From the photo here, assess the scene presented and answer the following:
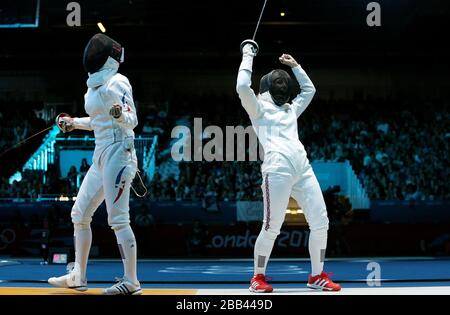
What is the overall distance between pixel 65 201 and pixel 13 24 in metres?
5.18

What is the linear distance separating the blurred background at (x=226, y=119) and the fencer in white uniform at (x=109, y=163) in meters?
5.38

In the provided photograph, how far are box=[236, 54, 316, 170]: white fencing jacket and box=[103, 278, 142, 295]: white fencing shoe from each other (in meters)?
1.61

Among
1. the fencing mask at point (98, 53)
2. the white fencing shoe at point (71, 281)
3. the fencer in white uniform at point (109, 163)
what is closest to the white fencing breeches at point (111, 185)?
the fencer in white uniform at point (109, 163)

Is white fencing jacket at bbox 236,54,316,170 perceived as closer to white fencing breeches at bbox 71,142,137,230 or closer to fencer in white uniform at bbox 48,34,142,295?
fencer in white uniform at bbox 48,34,142,295

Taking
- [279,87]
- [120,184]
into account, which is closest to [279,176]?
[279,87]

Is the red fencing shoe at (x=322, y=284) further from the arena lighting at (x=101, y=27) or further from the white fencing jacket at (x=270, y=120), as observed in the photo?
the arena lighting at (x=101, y=27)

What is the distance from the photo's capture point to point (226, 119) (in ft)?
A: 61.4

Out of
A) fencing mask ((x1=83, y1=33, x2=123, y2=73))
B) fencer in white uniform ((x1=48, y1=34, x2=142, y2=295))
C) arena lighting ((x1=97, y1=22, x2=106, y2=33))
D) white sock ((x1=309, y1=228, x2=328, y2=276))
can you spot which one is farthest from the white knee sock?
arena lighting ((x1=97, y1=22, x2=106, y2=33))

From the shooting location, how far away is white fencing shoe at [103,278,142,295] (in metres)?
5.06

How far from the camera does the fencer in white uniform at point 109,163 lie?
523 cm

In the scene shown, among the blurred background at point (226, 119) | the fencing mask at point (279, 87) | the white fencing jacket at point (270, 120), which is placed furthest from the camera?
the blurred background at point (226, 119)

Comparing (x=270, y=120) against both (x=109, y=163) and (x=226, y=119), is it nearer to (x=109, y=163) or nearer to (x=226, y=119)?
(x=109, y=163)

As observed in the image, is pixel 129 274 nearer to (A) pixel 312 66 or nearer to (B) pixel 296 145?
(B) pixel 296 145

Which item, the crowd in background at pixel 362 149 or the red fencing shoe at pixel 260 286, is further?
the crowd in background at pixel 362 149
